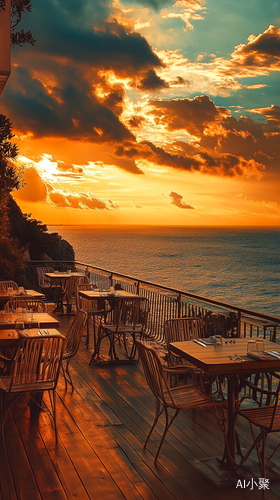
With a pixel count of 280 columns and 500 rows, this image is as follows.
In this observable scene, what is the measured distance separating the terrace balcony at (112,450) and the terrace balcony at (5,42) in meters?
3.54

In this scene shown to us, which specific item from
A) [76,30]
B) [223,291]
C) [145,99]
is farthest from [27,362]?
[223,291]

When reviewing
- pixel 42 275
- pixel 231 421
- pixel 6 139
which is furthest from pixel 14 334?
pixel 42 275

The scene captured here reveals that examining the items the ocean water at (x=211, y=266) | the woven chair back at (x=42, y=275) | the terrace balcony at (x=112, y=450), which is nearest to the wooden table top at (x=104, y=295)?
the terrace balcony at (x=112, y=450)

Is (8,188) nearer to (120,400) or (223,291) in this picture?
(120,400)

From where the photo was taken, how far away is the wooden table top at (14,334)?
4232 millimetres

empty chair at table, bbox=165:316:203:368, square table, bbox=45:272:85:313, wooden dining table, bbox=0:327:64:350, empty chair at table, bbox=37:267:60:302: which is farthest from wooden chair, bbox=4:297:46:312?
empty chair at table, bbox=37:267:60:302

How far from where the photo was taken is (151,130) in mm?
48156

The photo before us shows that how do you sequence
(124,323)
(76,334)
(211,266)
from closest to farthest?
(76,334) < (124,323) < (211,266)

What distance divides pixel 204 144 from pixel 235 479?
57.3 m

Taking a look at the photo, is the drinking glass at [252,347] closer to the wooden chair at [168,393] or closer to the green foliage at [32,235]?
the wooden chair at [168,393]

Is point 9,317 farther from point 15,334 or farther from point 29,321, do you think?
point 15,334

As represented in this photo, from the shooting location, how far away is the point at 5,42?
4.90 meters

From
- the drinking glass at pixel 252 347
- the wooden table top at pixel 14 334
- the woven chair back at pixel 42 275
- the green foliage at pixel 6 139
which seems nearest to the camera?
the drinking glass at pixel 252 347

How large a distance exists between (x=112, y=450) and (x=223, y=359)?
4.09 feet
